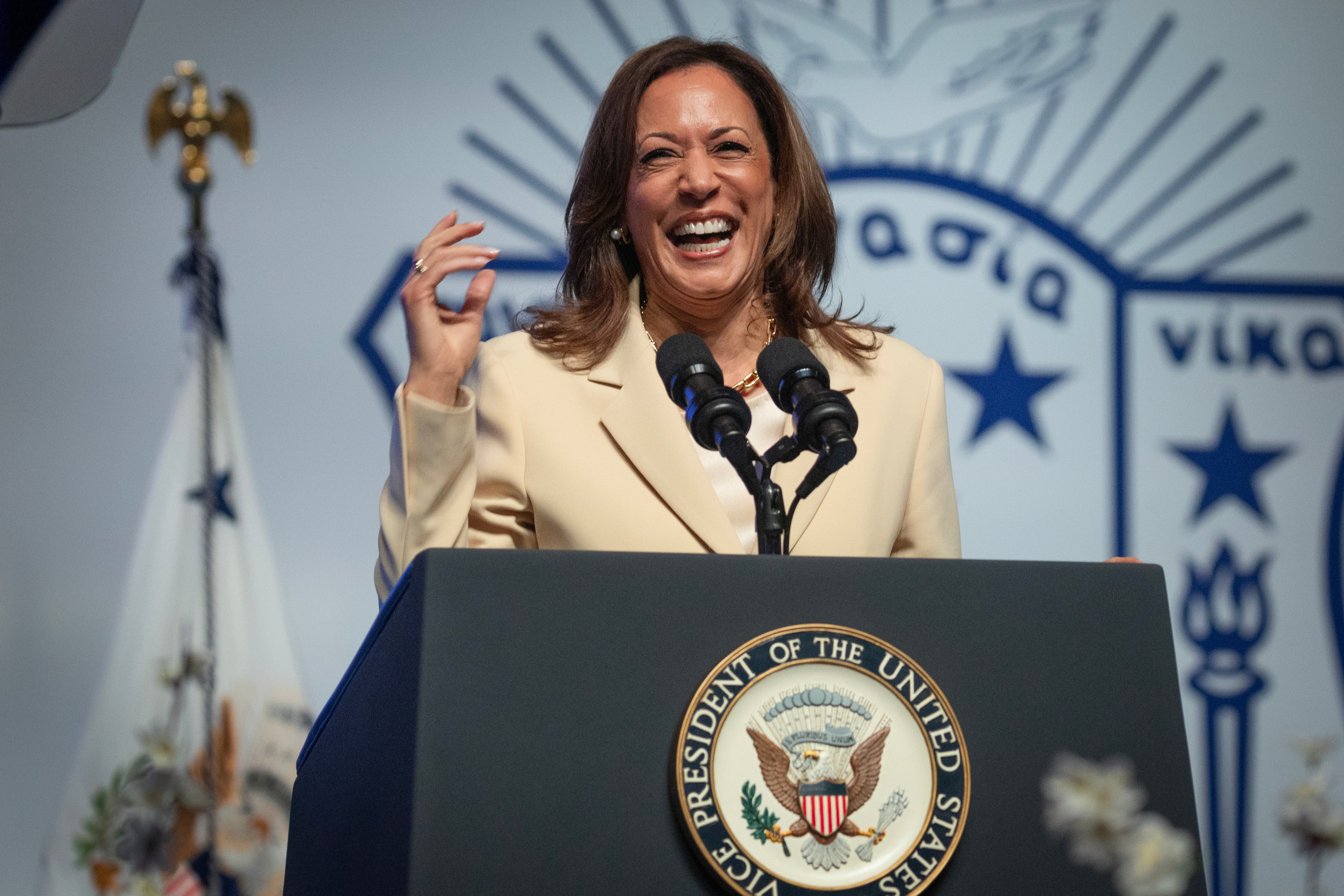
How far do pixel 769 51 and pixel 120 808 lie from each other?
2149mm

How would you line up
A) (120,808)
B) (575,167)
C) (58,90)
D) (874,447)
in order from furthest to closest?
(575,167)
(120,808)
(874,447)
(58,90)

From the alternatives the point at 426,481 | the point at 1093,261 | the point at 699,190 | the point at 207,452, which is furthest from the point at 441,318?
the point at 1093,261

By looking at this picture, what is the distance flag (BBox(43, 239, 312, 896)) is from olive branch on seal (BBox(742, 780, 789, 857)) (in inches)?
75.3

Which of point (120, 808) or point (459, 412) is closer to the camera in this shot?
point (459, 412)

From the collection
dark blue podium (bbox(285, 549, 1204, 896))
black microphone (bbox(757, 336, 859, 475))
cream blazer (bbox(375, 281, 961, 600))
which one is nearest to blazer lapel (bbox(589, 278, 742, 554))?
cream blazer (bbox(375, 281, 961, 600))

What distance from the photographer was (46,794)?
8.49 feet

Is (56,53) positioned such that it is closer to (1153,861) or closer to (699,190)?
(1153,861)

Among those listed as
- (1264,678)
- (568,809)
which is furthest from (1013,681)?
(1264,678)

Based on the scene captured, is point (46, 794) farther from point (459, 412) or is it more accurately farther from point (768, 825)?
point (768, 825)

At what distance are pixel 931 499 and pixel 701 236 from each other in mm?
488

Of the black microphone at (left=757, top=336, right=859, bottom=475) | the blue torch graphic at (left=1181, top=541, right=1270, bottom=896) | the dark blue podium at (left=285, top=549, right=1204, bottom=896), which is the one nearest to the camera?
the dark blue podium at (left=285, top=549, right=1204, bottom=896)

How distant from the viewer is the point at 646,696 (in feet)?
3.04

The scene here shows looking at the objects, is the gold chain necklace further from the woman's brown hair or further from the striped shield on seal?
the striped shield on seal

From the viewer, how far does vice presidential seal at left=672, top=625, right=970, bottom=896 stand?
90 cm
